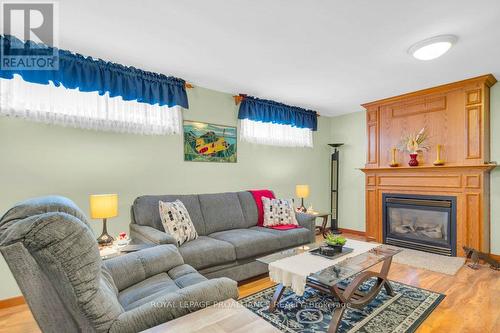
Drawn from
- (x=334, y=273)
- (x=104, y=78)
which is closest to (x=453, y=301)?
(x=334, y=273)

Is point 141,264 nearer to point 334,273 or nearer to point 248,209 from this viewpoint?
point 334,273

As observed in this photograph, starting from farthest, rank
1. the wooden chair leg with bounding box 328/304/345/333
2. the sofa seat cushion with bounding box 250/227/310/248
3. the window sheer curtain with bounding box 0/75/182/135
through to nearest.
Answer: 1. the sofa seat cushion with bounding box 250/227/310/248
2. the window sheer curtain with bounding box 0/75/182/135
3. the wooden chair leg with bounding box 328/304/345/333

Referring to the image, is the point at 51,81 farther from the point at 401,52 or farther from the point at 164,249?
the point at 401,52

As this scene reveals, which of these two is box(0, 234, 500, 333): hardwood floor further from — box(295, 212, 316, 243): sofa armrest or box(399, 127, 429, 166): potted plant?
box(399, 127, 429, 166): potted plant

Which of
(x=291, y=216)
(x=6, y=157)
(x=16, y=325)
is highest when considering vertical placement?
(x=6, y=157)

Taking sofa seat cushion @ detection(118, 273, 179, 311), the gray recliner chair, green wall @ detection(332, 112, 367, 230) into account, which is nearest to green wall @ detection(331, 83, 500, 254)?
green wall @ detection(332, 112, 367, 230)

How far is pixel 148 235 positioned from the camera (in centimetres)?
244

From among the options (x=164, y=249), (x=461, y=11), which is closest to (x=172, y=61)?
(x=164, y=249)

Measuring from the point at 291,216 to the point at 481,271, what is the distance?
2.40 meters

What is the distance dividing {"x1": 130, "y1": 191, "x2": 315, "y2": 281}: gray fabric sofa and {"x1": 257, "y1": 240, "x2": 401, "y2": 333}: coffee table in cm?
54

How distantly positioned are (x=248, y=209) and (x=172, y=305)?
2.47 meters

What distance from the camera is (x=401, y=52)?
2686 millimetres

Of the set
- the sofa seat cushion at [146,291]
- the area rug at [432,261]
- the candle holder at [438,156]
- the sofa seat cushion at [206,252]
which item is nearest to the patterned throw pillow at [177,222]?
the sofa seat cushion at [206,252]

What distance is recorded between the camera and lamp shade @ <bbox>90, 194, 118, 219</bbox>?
2406 millimetres
